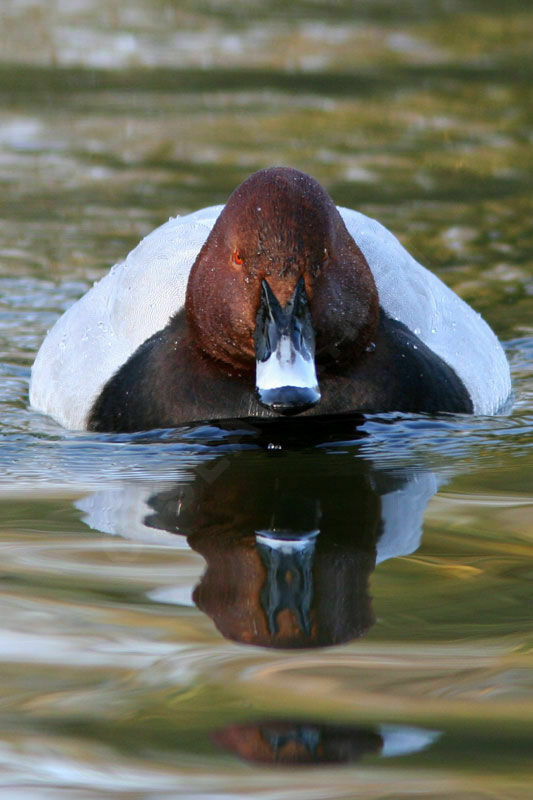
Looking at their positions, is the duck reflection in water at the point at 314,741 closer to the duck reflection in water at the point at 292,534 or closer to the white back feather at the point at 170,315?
the duck reflection in water at the point at 292,534

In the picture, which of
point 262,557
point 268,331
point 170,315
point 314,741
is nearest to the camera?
point 314,741

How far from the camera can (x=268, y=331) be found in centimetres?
537

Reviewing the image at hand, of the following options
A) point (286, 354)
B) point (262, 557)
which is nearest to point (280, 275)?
point (286, 354)

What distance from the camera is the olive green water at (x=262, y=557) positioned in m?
3.31

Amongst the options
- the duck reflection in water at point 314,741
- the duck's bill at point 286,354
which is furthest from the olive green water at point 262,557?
the duck's bill at point 286,354

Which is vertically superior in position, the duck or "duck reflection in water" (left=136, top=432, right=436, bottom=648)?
the duck

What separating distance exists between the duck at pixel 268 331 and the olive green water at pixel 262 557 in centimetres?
14

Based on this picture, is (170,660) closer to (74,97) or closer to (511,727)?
(511,727)

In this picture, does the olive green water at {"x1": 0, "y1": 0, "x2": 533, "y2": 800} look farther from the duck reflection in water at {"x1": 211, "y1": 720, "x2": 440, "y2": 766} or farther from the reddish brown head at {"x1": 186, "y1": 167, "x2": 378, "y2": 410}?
the reddish brown head at {"x1": 186, "y1": 167, "x2": 378, "y2": 410}

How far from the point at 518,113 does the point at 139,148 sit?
3.47 meters

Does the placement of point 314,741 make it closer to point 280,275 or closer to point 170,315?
point 280,275

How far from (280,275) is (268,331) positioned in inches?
9.0

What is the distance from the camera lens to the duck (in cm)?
545

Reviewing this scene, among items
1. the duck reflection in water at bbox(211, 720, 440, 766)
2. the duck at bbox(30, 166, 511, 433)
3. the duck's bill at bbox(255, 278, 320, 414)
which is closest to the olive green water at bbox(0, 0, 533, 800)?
the duck reflection in water at bbox(211, 720, 440, 766)
